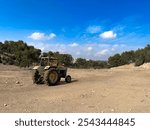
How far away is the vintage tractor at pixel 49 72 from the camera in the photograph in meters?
21.9

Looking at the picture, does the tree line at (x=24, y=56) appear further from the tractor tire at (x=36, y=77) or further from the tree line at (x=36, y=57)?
the tractor tire at (x=36, y=77)

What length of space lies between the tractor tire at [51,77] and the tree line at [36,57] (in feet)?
91.3

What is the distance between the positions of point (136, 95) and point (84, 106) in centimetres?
394

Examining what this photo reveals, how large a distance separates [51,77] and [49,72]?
36cm

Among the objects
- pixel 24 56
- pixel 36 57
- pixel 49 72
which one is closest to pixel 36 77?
pixel 49 72

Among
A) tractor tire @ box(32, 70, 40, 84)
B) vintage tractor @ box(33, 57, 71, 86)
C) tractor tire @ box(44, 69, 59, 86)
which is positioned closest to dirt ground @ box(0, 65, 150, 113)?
tractor tire @ box(44, 69, 59, 86)

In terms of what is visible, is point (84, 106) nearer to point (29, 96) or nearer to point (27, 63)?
point (29, 96)

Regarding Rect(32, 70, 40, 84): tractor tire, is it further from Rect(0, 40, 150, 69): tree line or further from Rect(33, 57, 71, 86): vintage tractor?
Rect(0, 40, 150, 69): tree line

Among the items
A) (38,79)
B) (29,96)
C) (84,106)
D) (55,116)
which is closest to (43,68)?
(38,79)

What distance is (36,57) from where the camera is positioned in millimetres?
62000

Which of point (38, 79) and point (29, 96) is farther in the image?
point (38, 79)

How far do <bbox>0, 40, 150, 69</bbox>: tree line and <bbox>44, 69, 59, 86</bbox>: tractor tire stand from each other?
27835 mm

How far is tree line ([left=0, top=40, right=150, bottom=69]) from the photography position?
6025 centimetres

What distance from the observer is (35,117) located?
353 inches
